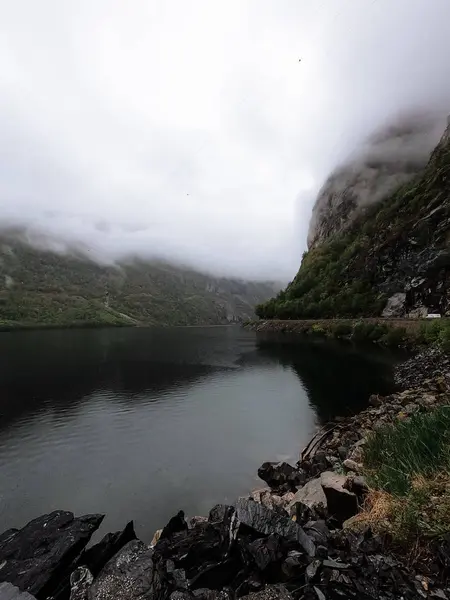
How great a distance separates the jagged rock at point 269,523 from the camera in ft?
27.5

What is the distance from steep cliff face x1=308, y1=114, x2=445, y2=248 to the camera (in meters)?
170

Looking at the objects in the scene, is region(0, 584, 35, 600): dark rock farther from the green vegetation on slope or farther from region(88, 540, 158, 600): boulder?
the green vegetation on slope

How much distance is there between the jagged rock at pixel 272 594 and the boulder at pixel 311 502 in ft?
13.9

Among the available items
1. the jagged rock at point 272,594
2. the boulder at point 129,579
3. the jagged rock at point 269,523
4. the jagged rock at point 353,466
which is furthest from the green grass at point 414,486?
the boulder at point 129,579

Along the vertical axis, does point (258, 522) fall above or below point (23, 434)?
above

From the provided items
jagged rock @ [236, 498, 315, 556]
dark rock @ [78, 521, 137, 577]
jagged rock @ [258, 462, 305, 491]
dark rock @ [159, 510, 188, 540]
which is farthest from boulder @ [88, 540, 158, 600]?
jagged rock @ [258, 462, 305, 491]

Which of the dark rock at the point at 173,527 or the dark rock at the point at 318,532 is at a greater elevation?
the dark rock at the point at 318,532

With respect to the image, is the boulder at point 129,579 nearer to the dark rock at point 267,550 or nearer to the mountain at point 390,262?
the dark rock at point 267,550

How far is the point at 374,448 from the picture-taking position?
13688 mm

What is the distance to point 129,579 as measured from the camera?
8031mm

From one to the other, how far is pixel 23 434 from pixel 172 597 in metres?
28.1

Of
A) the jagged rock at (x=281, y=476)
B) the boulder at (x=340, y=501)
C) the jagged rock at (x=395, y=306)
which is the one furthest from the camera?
the jagged rock at (x=395, y=306)

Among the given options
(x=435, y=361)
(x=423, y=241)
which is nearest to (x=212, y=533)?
(x=435, y=361)

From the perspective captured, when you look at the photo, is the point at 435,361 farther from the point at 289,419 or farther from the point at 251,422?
the point at 251,422
